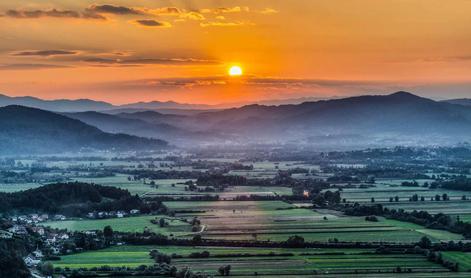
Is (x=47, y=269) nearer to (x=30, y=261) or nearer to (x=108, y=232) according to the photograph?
(x=30, y=261)

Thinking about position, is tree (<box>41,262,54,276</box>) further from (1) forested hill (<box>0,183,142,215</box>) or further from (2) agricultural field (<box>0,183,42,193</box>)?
(2) agricultural field (<box>0,183,42,193</box>)

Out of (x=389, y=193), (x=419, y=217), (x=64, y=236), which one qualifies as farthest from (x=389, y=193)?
(x=64, y=236)

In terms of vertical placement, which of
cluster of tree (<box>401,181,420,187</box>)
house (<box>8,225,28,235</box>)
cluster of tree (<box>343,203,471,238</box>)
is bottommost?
house (<box>8,225,28,235</box>)

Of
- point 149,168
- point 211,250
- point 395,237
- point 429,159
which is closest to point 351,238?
point 395,237

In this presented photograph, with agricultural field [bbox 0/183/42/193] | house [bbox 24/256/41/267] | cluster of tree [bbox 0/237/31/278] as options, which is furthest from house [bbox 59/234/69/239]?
agricultural field [bbox 0/183/42/193]

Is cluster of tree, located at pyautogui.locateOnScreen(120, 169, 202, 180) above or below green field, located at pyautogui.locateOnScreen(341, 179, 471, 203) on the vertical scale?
above

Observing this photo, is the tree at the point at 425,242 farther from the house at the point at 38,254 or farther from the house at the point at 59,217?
the house at the point at 59,217

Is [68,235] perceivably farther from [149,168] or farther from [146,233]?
[149,168]
